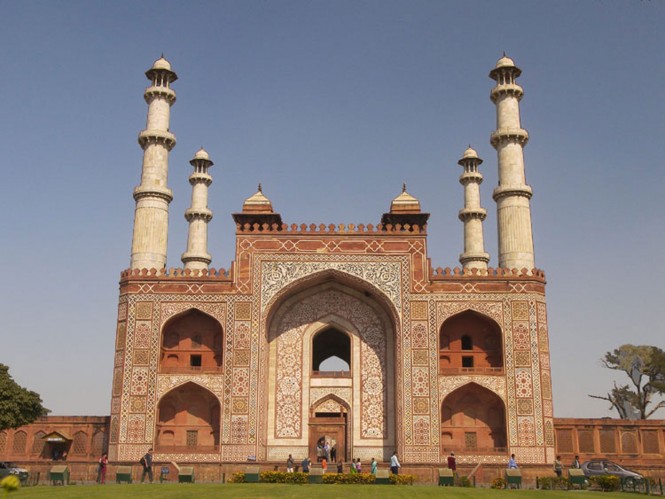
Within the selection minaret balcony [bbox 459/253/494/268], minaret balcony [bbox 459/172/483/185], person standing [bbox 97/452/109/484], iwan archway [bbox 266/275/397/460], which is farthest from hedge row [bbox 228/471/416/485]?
minaret balcony [bbox 459/172/483/185]

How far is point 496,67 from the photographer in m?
29.1

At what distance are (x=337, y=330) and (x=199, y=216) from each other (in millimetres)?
10315

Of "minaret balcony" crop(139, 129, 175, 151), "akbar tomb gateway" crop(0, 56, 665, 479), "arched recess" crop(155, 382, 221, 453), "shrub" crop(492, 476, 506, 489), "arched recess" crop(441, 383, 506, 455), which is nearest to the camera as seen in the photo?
"shrub" crop(492, 476, 506, 489)

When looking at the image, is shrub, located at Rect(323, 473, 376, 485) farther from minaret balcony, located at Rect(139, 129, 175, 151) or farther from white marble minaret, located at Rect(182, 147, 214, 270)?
white marble minaret, located at Rect(182, 147, 214, 270)

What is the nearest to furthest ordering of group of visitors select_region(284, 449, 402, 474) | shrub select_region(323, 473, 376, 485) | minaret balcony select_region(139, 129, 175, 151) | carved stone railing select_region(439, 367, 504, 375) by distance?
1. shrub select_region(323, 473, 376, 485)
2. group of visitors select_region(284, 449, 402, 474)
3. carved stone railing select_region(439, 367, 504, 375)
4. minaret balcony select_region(139, 129, 175, 151)

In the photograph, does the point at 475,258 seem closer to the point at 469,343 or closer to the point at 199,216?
the point at 469,343

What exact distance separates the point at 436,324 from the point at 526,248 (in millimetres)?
4576

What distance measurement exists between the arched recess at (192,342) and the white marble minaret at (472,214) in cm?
1225

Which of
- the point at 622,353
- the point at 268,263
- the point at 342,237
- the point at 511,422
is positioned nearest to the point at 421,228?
the point at 342,237

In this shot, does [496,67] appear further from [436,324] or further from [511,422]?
[511,422]

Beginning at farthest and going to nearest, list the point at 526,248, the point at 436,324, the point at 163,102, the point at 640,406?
the point at 640,406, the point at 163,102, the point at 526,248, the point at 436,324

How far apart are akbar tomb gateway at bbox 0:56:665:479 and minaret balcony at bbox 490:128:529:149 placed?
2.10 metres

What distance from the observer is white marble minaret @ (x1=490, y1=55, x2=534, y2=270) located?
26.9 meters

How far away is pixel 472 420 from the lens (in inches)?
995
